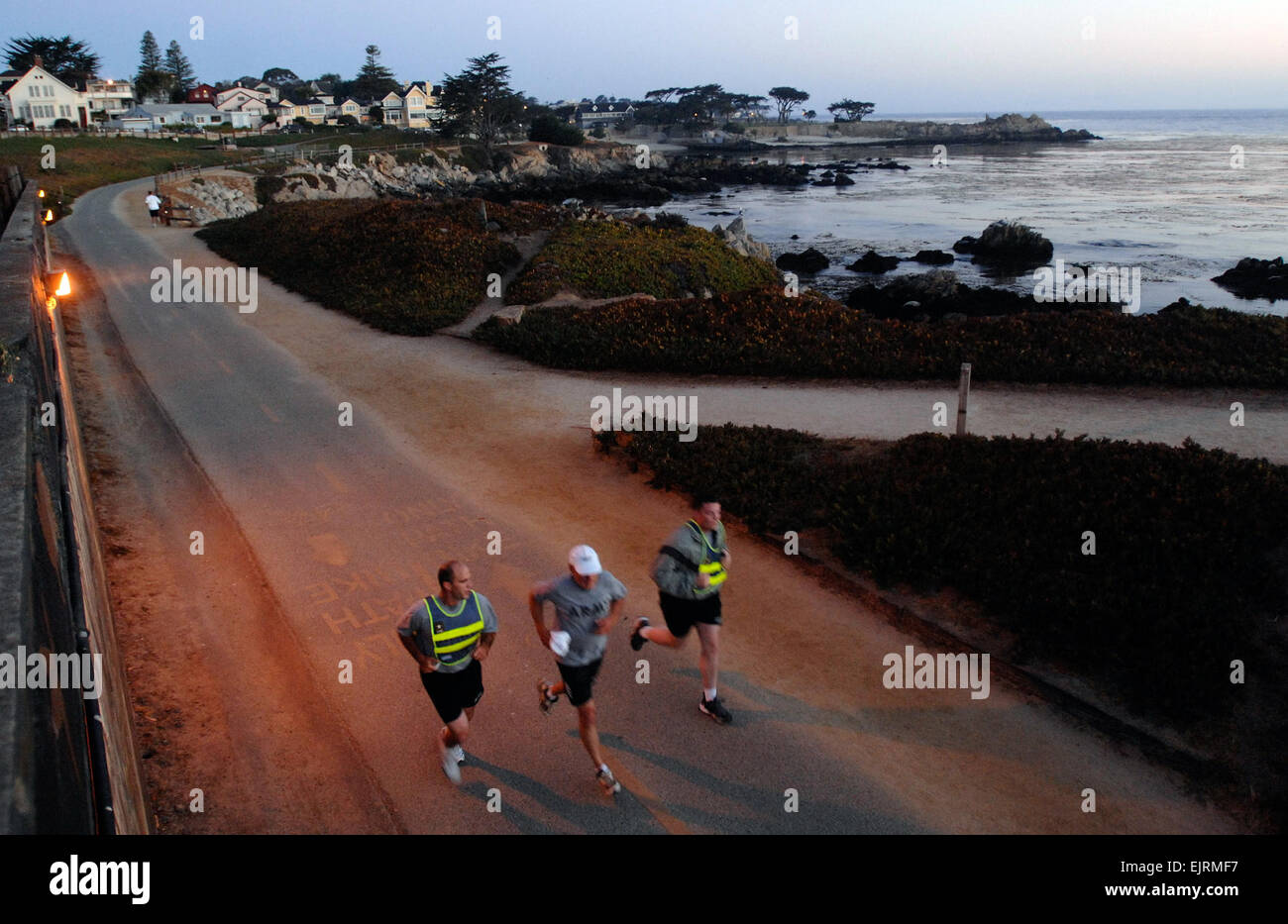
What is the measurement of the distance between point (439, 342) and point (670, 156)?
111m

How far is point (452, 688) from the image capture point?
6.73m

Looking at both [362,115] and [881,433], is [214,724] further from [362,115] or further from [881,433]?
[362,115]

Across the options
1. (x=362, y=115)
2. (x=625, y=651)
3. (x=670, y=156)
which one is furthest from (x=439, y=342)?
(x=362, y=115)

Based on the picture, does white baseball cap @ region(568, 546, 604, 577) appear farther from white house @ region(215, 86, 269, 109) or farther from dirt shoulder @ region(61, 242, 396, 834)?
white house @ region(215, 86, 269, 109)

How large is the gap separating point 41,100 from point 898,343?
101m

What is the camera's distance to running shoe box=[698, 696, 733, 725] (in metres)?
7.77

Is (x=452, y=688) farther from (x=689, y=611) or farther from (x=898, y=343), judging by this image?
(x=898, y=343)

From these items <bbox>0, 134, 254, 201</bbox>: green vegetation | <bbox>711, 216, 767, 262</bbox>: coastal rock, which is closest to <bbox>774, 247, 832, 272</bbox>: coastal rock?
<bbox>711, 216, 767, 262</bbox>: coastal rock

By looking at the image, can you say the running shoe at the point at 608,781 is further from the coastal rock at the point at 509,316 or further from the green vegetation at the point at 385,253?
the green vegetation at the point at 385,253

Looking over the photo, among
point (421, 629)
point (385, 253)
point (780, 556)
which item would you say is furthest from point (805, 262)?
point (421, 629)

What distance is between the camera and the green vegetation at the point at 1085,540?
7871mm

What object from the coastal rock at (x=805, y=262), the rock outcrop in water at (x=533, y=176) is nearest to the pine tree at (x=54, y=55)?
the rock outcrop in water at (x=533, y=176)

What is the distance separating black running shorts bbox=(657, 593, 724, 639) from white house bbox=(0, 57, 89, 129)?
98.3 meters

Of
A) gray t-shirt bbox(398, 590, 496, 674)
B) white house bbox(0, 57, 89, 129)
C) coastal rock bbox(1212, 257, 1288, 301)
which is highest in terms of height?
white house bbox(0, 57, 89, 129)
